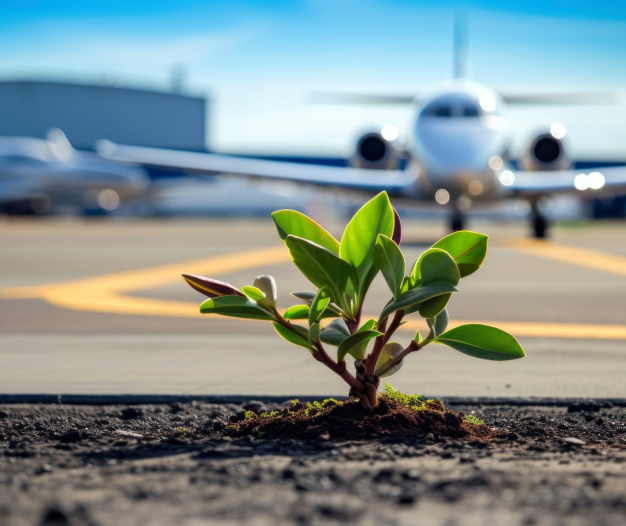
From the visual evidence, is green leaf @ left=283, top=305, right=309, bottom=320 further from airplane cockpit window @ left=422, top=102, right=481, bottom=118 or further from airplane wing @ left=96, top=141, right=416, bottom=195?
airplane wing @ left=96, top=141, right=416, bottom=195

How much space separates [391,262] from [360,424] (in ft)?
1.95

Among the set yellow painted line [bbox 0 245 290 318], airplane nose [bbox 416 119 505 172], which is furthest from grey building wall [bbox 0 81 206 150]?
yellow painted line [bbox 0 245 290 318]

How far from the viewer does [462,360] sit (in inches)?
196

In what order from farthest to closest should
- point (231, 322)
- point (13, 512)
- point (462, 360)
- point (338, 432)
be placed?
point (231, 322)
point (462, 360)
point (338, 432)
point (13, 512)

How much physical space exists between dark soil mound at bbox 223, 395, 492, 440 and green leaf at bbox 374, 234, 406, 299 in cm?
46

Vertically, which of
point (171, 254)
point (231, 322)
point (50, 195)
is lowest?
point (231, 322)

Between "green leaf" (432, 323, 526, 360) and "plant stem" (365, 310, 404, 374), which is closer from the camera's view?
"green leaf" (432, 323, 526, 360)

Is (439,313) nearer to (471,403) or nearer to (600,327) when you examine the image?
(471,403)

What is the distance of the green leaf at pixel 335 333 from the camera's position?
2752 mm

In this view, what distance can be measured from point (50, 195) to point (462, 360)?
158 ft

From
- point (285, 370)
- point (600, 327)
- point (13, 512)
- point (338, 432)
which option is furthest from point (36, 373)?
point (600, 327)

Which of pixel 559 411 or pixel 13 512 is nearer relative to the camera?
pixel 13 512

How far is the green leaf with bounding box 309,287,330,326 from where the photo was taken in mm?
2699

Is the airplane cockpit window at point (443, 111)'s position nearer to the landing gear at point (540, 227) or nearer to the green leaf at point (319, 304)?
the landing gear at point (540, 227)
